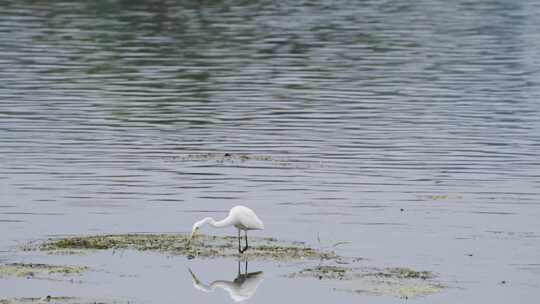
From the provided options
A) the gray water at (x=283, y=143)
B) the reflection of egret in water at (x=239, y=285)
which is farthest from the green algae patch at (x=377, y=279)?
the reflection of egret in water at (x=239, y=285)

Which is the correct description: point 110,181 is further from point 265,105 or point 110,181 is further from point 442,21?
point 442,21

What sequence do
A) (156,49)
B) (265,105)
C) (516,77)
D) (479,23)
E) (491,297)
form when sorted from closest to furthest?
(491,297)
(265,105)
(516,77)
(156,49)
(479,23)

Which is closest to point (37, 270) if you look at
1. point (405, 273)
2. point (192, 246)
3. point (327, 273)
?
point (192, 246)

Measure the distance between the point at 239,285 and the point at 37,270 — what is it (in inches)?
131

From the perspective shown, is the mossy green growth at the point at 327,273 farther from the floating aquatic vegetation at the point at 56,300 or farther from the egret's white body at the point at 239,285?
the floating aquatic vegetation at the point at 56,300

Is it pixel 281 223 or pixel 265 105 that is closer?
pixel 281 223

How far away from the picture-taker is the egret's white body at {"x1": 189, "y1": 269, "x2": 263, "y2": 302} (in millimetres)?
20234

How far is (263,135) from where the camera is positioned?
A: 120 ft

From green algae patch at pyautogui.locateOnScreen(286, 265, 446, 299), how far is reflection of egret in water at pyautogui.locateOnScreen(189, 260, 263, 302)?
59cm

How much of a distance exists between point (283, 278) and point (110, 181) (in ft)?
32.1

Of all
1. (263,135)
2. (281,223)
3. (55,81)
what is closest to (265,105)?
(263,135)

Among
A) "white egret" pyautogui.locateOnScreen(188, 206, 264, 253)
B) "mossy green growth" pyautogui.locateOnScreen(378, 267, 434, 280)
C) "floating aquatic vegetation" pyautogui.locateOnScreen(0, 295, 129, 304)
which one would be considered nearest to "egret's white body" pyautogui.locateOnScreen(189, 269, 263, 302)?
"white egret" pyautogui.locateOnScreen(188, 206, 264, 253)

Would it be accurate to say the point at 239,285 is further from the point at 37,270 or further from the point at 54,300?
the point at 37,270

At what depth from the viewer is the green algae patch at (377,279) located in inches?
791
